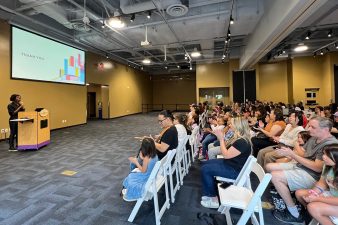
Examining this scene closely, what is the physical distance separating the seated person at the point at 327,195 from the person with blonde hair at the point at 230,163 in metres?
0.66

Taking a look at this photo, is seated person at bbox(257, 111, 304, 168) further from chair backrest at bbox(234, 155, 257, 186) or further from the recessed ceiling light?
the recessed ceiling light

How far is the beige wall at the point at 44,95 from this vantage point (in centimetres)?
603

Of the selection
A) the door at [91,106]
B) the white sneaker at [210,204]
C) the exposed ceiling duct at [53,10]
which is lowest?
the white sneaker at [210,204]

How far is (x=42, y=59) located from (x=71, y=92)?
7.30 feet

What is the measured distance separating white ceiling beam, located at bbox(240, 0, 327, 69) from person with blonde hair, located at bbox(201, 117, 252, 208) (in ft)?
8.32

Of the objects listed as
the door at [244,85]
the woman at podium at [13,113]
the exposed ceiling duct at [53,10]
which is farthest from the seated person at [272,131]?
the door at [244,85]

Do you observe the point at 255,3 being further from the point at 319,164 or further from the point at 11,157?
the point at 11,157

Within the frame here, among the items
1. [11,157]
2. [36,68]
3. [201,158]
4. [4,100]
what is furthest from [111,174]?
[36,68]

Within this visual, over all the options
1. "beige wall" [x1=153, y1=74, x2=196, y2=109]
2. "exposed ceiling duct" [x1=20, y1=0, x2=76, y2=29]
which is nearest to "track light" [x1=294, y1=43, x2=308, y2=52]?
"exposed ceiling duct" [x1=20, y1=0, x2=76, y2=29]

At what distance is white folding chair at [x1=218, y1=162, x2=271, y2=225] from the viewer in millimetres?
1518

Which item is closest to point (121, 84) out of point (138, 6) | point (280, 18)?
point (138, 6)

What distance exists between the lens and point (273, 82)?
12172 millimetres

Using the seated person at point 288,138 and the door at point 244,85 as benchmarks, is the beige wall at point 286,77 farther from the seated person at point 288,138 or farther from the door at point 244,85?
the seated person at point 288,138

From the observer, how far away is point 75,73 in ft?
29.0
